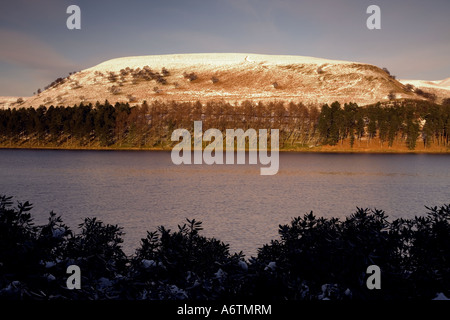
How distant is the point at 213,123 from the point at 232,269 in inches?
5565

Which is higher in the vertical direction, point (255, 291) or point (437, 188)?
point (255, 291)

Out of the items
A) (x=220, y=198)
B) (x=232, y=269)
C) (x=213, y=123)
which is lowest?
(x=220, y=198)

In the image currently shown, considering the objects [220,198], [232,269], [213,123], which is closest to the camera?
[232,269]

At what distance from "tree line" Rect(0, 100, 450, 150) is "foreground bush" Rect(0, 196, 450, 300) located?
13371 cm

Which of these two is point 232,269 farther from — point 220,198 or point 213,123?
point 213,123

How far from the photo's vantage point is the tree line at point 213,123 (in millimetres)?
138500

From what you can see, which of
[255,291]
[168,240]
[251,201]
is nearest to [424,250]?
[255,291]

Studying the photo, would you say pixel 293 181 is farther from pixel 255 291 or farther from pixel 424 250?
pixel 255 291

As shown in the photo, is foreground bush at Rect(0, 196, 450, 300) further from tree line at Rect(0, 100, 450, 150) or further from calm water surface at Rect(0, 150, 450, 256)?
tree line at Rect(0, 100, 450, 150)

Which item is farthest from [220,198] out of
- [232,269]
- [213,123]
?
[213,123]

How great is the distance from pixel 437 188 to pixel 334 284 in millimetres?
43438

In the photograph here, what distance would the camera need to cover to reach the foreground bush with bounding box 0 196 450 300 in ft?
23.3

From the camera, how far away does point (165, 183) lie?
47.3m

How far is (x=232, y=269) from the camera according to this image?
8.49 metres
